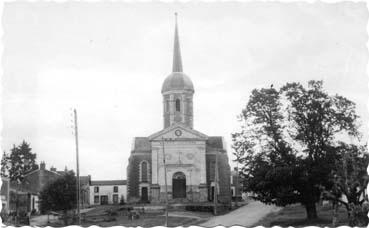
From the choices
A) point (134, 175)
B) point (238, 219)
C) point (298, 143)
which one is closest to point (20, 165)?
point (134, 175)

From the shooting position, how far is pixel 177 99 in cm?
6844

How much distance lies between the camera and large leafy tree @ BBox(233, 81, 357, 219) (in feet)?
98.3

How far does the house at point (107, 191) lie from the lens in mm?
81688

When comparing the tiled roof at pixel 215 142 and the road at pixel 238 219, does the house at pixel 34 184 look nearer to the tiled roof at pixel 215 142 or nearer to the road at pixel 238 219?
the tiled roof at pixel 215 142

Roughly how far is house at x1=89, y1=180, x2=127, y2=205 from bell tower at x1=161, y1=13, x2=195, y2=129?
17966 millimetres

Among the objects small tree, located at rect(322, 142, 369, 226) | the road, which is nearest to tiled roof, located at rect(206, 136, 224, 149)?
the road

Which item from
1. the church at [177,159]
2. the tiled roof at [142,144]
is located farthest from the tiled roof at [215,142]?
the tiled roof at [142,144]

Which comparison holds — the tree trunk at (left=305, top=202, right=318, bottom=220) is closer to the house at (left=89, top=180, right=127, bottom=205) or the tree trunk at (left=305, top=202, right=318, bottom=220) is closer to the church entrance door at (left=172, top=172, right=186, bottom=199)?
the church entrance door at (left=172, top=172, right=186, bottom=199)

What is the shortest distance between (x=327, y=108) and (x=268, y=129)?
3.55 meters

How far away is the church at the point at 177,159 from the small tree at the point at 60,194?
19498mm

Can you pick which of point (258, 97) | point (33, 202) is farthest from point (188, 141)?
point (258, 97)

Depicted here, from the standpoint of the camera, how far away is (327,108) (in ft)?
100

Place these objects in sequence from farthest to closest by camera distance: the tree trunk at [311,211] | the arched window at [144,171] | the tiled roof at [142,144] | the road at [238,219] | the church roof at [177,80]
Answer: the church roof at [177,80]
the tiled roof at [142,144]
the arched window at [144,171]
the road at [238,219]
the tree trunk at [311,211]

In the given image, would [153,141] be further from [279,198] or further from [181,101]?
[279,198]
